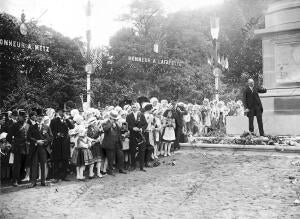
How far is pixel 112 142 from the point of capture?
468 inches

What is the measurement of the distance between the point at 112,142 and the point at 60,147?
4.58 feet

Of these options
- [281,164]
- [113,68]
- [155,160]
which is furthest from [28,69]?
[281,164]

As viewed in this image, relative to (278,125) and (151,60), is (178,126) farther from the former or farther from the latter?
(151,60)

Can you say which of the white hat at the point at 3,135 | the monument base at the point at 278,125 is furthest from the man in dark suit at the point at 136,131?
the monument base at the point at 278,125

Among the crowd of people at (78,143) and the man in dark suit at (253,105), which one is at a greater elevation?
the man in dark suit at (253,105)

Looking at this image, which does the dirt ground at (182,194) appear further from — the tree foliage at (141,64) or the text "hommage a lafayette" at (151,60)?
the text "hommage a lafayette" at (151,60)

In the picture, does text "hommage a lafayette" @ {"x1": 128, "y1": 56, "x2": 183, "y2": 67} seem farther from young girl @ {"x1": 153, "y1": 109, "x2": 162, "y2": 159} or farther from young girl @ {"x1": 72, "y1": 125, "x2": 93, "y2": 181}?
young girl @ {"x1": 72, "y1": 125, "x2": 93, "y2": 181}

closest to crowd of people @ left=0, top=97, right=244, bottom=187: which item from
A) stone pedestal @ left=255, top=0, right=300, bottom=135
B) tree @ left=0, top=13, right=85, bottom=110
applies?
stone pedestal @ left=255, top=0, right=300, bottom=135

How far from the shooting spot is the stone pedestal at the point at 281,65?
591 inches

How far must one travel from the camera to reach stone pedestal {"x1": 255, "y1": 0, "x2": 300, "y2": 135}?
1500 centimetres

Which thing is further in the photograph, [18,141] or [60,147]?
[60,147]

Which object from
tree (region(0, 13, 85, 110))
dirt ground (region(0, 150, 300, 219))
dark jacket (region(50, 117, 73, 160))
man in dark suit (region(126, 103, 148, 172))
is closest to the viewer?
dirt ground (region(0, 150, 300, 219))

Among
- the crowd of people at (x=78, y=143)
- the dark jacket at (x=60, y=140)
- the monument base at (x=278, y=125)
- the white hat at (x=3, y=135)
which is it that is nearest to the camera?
the crowd of people at (x=78, y=143)

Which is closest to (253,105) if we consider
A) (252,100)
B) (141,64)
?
(252,100)
